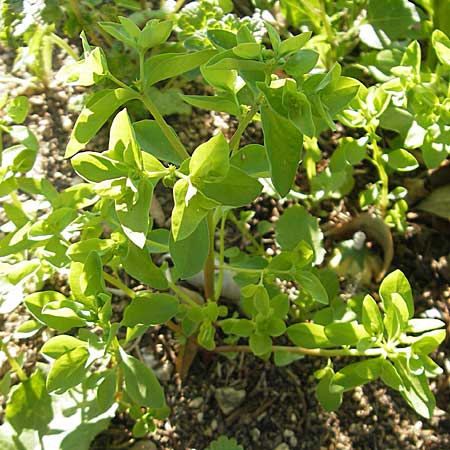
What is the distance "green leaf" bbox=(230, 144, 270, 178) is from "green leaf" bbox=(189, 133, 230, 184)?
178mm

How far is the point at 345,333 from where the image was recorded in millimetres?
1224

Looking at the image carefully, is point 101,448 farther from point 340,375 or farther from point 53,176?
point 53,176

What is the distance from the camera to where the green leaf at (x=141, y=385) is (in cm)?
119

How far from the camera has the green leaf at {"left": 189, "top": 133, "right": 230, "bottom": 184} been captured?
895 mm

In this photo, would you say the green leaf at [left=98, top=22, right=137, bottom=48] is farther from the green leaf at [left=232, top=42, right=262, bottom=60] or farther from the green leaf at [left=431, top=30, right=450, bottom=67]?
the green leaf at [left=431, top=30, right=450, bottom=67]

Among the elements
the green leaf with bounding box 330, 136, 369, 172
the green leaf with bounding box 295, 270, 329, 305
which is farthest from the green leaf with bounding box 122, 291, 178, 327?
the green leaf with bounding box 330, 136, 369, 172

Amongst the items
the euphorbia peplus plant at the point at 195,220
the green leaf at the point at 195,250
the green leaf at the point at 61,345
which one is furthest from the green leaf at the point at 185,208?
the green leaf at the point at 61,345

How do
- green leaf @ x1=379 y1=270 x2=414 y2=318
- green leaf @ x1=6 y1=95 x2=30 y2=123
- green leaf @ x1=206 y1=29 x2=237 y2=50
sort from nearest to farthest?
1. green leaf @ x1=206 y1=29 x2=237 y2=50
2. green leaf @ x1=379 y1=270 x2=414 y2=318
3. green leaf @ x1=6 y1=95 x2=30 y2=123

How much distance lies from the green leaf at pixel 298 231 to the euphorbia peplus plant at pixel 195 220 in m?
0.14

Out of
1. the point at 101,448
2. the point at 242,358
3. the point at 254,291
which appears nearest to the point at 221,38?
the point at 254,291

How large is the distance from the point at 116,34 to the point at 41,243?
408 mm

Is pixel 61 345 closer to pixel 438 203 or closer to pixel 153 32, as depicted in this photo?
pixel 153 32

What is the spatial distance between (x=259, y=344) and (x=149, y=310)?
0.84 feet

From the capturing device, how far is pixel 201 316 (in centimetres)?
130
